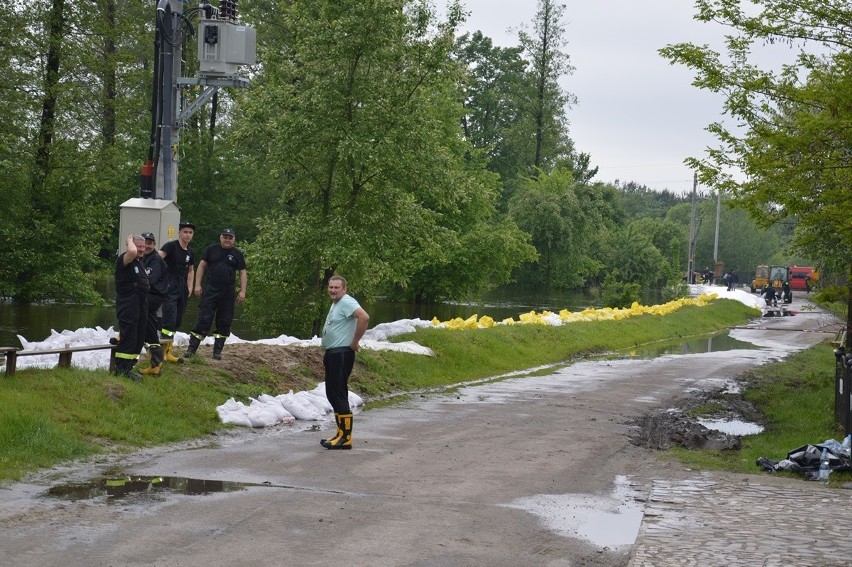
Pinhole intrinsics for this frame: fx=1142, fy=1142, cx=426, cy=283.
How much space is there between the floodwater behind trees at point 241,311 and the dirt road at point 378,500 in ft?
39.6

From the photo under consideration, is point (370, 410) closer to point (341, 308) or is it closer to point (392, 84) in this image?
point (341, 308)

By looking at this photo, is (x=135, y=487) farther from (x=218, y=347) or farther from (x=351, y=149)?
(x=351, y=149)

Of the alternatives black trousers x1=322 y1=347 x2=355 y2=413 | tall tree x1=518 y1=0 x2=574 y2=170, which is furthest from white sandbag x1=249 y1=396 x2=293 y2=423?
tall tree x1=518 y1=0 x2=574 y2=170

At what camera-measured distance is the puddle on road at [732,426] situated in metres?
16.4

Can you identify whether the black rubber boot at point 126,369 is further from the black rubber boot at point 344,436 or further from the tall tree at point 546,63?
the tall tree at point 546,63

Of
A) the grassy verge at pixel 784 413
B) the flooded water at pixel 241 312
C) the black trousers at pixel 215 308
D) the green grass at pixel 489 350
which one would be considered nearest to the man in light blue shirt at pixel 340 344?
the black trousers at pixel 215 308

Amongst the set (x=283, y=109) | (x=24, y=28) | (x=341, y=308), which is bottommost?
(x=341, y=308)

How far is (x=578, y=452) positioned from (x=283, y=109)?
15454 mm

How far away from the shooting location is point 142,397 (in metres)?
13.3

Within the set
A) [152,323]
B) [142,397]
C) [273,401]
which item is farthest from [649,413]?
[142,397]

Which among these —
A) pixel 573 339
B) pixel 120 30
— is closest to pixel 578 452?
pixel 573 339

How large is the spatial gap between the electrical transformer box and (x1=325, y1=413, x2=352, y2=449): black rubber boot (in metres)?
8.87

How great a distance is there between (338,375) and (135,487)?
3270 mm

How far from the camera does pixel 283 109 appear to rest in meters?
26.5
